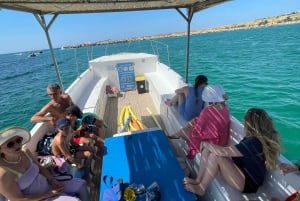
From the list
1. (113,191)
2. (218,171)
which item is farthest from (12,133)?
(218,171)

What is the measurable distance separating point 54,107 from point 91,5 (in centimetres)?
166

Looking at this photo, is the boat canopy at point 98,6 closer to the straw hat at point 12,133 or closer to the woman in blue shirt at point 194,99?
the woman in blue shirt at point 194,99

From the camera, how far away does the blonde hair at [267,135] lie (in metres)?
1.66

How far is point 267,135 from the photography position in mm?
1677

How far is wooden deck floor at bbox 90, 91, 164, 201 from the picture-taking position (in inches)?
164

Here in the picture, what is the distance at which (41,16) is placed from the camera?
147 inches

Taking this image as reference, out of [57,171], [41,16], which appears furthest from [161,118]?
[41,16]

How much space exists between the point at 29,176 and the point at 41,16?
295 cm

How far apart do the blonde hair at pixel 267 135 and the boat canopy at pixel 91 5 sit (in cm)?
230

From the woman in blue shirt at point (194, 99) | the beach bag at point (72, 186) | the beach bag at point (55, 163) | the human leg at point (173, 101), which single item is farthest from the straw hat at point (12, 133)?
the human leg at point (173, 101)

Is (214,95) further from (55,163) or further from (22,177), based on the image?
(22,177)

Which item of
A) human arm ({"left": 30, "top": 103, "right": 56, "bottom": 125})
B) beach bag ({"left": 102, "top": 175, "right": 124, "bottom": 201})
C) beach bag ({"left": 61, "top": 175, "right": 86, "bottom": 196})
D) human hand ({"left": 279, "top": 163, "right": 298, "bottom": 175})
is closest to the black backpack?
human arm ({"left": 30, "top": 103, "right": 56, "bottom": 125})

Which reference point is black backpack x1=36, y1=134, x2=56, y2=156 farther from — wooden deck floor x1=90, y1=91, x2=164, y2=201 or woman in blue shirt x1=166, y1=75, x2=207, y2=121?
woman in blue shirt x1=166, y1=75, x2=207, y2=121

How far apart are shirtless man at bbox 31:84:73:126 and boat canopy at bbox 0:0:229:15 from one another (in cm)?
112
